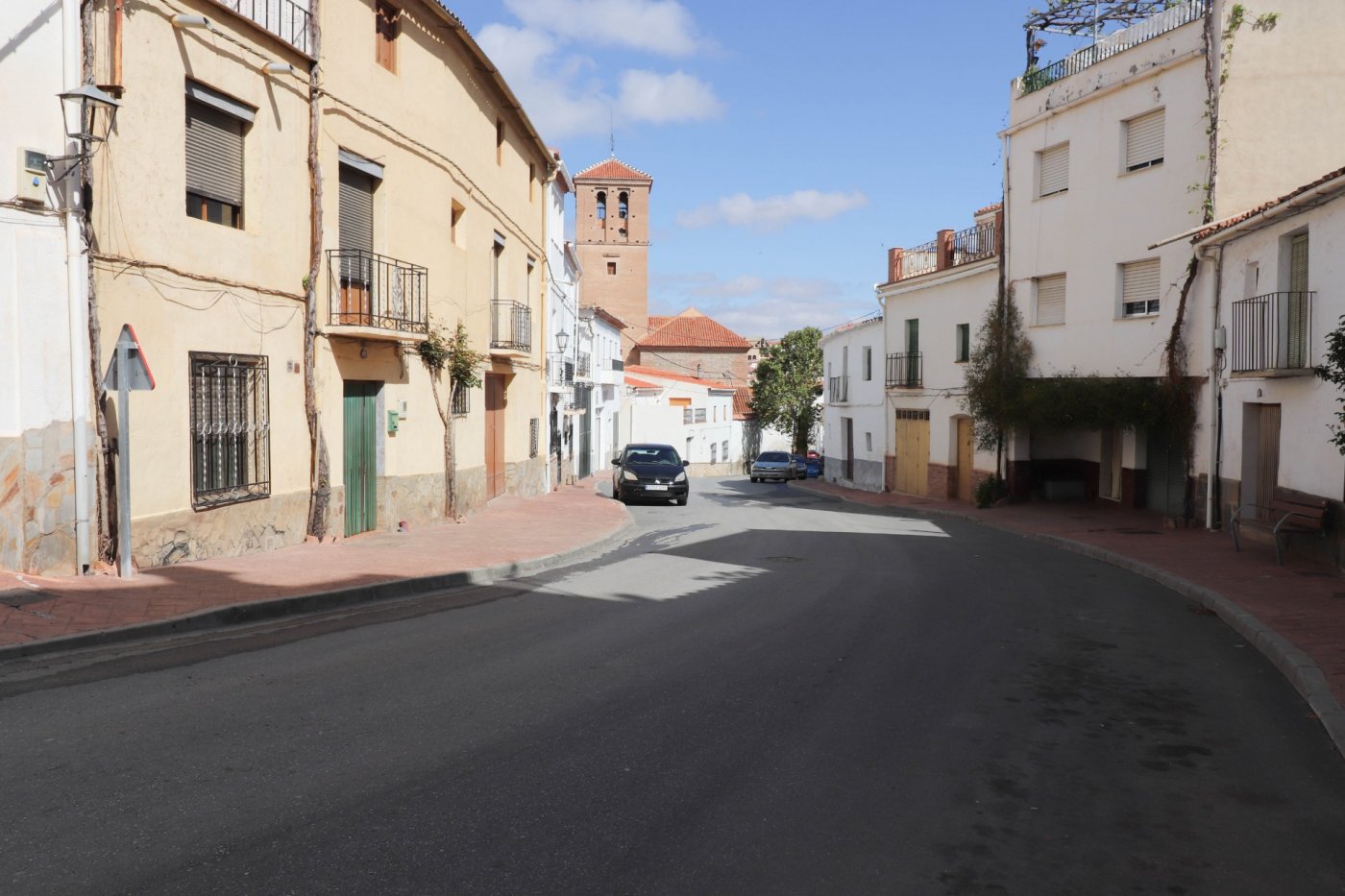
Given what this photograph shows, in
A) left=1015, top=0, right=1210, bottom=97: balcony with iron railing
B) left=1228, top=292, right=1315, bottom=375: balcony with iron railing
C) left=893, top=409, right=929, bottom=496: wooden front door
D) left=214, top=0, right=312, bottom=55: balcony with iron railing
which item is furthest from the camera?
left=893, top=409, right=929, bottom=496: wooden front door

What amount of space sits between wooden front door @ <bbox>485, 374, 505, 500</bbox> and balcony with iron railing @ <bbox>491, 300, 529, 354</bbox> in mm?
914

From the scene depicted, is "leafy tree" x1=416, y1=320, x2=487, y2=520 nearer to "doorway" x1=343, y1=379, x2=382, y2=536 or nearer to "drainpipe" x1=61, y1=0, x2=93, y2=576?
"doorway" x1=343, y1=379, x2=382, y2=536

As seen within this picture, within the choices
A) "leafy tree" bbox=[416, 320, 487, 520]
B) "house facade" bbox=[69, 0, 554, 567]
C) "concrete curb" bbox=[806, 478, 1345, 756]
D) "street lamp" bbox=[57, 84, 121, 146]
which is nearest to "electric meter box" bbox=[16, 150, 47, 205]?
"street lamp" bbox=[57, 84, 121, 146]

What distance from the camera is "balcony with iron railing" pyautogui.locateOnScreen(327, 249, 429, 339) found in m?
14.2

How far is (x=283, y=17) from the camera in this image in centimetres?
1305

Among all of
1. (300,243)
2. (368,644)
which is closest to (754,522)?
(300,243)

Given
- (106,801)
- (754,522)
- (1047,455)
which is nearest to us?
(106,801)

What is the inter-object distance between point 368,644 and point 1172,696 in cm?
586

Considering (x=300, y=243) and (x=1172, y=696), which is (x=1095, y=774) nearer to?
(x=1172, y=696)

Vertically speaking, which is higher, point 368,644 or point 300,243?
point 300,243

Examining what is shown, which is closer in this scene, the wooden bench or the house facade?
the house facade

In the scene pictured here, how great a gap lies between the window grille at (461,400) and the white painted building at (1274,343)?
42.2ft

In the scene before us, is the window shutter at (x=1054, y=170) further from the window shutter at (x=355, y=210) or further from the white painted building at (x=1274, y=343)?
the window shutter at (x=355, y=210)

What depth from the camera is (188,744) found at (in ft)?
17.7
